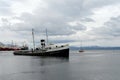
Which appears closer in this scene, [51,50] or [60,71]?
[60,71]

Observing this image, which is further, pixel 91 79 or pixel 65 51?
pixel 65 51

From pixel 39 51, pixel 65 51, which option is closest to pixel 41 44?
pixel 39 51

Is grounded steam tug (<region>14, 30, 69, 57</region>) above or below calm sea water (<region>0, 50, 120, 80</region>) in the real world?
above

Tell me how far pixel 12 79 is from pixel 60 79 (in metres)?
7.83

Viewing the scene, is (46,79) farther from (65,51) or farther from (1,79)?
(65,51)

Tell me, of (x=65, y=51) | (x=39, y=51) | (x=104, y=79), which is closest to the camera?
(x=104, y=79)

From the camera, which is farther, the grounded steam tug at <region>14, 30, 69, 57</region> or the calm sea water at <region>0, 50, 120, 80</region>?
the grounded steam tug at <region>14, 30, 69, 57</region>

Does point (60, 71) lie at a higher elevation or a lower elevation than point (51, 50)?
lower

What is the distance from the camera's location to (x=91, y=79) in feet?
120

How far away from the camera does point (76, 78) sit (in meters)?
37.8

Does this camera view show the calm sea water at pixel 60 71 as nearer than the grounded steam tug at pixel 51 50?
Yes

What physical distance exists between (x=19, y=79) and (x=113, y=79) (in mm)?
14985

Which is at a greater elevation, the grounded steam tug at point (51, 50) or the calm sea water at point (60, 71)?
the grounded steam tug at point (51, 50)

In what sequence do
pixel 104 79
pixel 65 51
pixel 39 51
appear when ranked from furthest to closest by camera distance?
1. pixel 39 51
2. pixel 65 51
3. pixel 104 79
